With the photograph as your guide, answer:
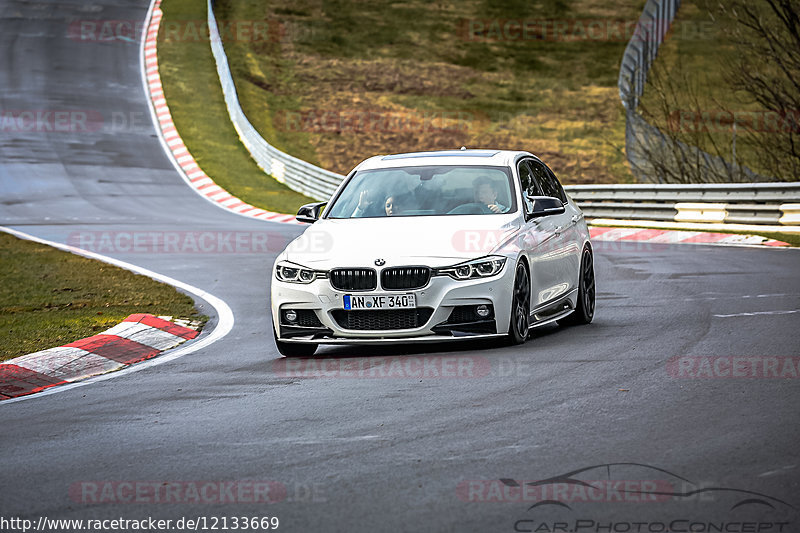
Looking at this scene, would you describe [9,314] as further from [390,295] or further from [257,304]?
[390,295]

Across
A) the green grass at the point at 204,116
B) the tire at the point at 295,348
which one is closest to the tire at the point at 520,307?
the tire at the point at 295,348

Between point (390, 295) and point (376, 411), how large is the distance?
221cm

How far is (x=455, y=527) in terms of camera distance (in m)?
4.83

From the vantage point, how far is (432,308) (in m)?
9.35

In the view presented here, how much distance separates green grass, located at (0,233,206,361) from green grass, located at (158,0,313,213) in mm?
12872

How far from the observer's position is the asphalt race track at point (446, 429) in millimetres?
5164

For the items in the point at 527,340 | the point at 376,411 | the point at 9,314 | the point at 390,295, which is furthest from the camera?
the point at 9,314

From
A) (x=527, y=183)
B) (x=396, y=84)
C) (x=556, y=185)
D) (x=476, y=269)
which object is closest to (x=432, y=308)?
(x=476, y=269)

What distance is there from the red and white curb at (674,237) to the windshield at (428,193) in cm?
1025

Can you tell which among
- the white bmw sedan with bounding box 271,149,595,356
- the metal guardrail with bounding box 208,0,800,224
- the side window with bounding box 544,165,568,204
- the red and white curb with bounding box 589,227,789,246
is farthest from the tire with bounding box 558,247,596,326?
the metal guardrail with bounding box 208,0,800,224

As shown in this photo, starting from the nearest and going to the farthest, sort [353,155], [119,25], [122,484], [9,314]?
[122,484]
[9,314]
[353,155]
[119,25]

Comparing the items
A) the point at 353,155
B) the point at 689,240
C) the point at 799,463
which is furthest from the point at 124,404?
the point at 353,155

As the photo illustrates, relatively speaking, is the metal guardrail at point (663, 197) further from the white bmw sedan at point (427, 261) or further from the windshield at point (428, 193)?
the windshield at point (428, 193)

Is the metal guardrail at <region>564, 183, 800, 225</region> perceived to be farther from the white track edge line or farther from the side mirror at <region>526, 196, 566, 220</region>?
the side mirror at <region>526, 196, 566, 220</region>
